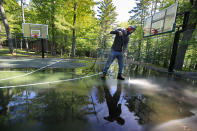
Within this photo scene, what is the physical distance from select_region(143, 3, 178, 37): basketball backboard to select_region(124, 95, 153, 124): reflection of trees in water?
5.29 meters

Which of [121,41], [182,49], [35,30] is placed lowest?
[121,41]

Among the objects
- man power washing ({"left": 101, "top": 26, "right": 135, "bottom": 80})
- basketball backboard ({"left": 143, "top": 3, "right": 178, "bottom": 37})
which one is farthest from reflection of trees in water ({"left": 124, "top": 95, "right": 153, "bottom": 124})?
basketball backboard ({"left": 143, "top": 3, "right": 178, "bottom": 37})

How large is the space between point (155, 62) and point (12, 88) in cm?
989

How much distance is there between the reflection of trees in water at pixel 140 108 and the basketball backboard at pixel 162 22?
17.3 feet

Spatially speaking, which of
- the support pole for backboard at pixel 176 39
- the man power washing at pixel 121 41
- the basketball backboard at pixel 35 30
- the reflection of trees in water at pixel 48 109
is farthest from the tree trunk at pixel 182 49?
the basketball backboard at pixel 35 30

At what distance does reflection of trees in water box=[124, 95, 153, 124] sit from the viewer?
1.70m

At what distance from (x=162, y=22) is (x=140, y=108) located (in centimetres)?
699

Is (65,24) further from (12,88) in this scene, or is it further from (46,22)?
(12,88)

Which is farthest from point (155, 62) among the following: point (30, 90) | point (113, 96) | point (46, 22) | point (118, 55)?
point (46, 22)

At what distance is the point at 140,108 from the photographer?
200 cm

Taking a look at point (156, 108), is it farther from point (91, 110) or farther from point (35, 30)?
point (35, 30)

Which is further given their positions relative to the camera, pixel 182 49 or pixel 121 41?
pixel 182 49

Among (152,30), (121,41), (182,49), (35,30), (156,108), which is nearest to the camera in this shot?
(156,108)

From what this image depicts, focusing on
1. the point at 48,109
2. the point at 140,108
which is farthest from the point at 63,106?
the point at 140,108
